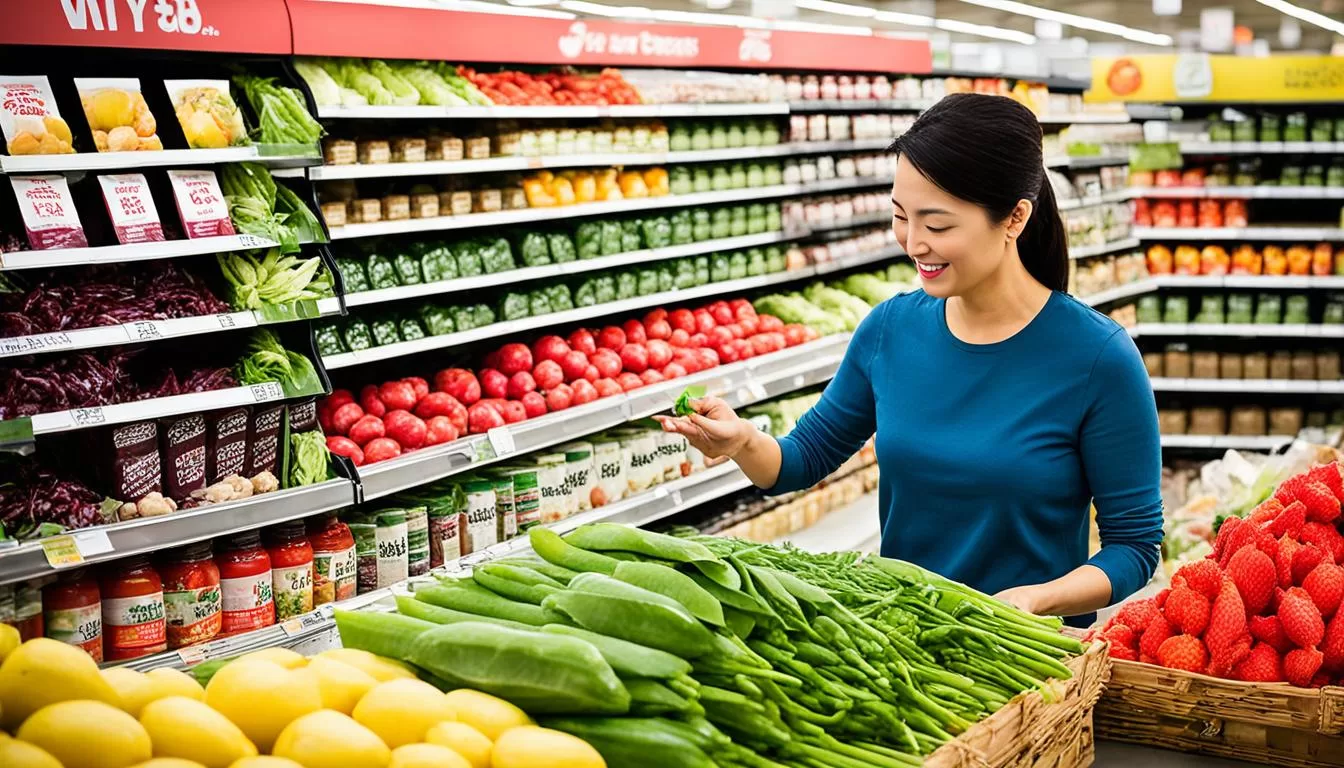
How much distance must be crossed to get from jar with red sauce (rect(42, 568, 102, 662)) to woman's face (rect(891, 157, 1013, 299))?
7.22 feet

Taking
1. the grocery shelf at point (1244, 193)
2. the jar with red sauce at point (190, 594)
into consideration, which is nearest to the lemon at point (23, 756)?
the jar with red sauce at point (190, 594)

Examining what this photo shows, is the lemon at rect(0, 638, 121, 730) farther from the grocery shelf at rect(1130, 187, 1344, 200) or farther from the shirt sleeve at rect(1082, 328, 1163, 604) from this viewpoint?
the grocery shelf at rect(1130, 187, 1344, 200)

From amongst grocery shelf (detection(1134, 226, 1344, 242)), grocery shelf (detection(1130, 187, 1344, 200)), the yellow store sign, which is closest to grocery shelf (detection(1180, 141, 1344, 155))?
grocery shelf (detection(1130, 187, 1344, 200))

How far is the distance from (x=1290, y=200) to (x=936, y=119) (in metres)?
8.14

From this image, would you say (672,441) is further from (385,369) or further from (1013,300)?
(1013,300)

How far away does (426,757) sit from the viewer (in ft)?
4.28

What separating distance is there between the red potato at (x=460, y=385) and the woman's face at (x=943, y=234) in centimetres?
256

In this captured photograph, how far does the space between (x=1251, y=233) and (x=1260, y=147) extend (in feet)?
1.90

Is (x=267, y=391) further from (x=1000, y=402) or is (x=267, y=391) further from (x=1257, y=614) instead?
(x=1257, y=614)

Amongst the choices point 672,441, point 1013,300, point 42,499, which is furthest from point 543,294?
point 1013,300

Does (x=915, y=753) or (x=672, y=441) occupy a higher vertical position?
(x=915, y=753)

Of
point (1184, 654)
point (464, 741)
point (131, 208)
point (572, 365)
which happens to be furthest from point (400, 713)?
point (572, 365)

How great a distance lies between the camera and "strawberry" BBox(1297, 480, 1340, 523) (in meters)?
2.58

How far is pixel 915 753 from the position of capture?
164cm
